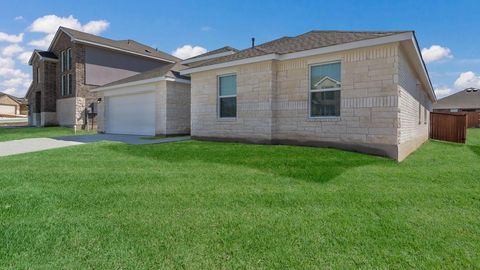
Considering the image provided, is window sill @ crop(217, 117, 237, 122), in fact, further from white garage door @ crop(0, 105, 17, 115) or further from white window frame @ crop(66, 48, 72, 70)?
white garage door @ crop(0, 105, 17, 115)

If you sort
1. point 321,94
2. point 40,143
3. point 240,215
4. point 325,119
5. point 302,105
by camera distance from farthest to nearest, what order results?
point 40,143 < point 302,105 < point 321,94 < point 325,119 < point 240,215

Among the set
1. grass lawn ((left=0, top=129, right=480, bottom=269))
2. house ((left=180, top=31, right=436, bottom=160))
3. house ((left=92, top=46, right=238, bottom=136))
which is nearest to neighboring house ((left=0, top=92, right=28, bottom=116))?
house ((left=92, top=46, right=238, bottom=136))

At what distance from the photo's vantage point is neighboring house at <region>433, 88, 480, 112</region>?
40.3 meters

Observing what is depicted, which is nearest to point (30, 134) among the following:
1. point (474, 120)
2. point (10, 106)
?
point (474, 120)

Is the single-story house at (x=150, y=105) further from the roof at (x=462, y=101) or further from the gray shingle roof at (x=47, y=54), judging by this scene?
the roof at (x=462, y=101)

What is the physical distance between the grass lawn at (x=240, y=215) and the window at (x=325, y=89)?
220 cm

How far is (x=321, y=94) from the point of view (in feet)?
28.3

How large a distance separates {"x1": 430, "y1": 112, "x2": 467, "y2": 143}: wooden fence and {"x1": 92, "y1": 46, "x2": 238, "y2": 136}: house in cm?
1249

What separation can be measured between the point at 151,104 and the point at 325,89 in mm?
9479

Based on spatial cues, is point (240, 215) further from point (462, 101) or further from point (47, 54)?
point (462, 101)

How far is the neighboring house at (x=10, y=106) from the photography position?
54.5 metres

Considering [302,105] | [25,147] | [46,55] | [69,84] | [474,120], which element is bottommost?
[25,147]

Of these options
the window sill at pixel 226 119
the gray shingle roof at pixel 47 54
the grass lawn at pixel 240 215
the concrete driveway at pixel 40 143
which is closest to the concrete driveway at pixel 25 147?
the concrete driveway at pixel 40 143


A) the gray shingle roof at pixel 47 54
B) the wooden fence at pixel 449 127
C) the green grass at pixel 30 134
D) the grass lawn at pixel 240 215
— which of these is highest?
the gray shingle roof at pixel 47 54
